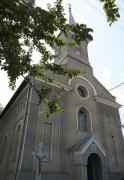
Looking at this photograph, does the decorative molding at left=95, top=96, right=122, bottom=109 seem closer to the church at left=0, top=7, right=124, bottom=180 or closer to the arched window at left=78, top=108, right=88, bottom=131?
the church at left=0, top=7, right=124, bottom=180

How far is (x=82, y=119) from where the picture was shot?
53.6ft

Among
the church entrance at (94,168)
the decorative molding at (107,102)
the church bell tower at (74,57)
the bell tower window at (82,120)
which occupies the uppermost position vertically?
the church bell tower at (74,57)

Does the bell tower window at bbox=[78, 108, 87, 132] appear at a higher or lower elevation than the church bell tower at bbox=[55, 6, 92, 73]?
lower

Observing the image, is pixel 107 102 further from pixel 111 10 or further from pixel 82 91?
pixel 111 10

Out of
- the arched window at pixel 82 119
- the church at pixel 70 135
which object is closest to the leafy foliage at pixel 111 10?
the church at pixel 70 135

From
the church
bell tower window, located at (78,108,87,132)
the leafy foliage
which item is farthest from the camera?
bell tower window, located at (78,108,87,132)

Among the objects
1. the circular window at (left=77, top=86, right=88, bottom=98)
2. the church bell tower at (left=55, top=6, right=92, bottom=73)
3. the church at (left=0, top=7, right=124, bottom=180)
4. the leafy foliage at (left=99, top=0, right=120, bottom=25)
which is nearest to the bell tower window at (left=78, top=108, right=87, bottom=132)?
the church at (left=0, top=7, right=124, bottom=180)

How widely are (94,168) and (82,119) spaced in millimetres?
4189

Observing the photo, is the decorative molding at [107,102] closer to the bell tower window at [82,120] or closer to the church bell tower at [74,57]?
the bell tower window at [82,120]

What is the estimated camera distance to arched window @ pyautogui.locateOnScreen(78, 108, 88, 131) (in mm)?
15869

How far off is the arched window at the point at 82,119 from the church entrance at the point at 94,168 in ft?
8.04

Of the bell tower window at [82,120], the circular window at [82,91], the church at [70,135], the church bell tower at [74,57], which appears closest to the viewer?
the church at [70,135]

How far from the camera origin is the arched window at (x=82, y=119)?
15.9 m

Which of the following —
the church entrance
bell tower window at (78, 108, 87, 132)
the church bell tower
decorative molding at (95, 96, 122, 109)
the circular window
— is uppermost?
the church bell tower
